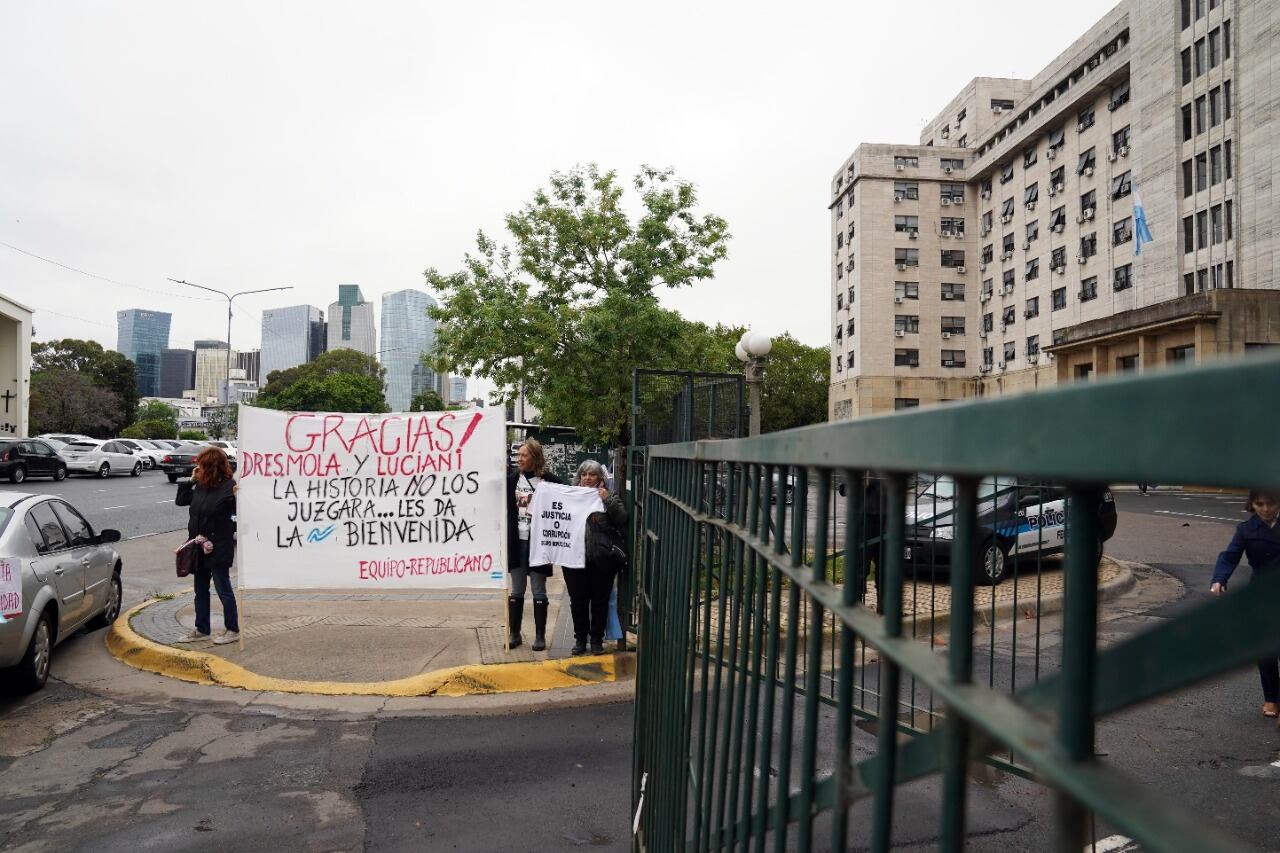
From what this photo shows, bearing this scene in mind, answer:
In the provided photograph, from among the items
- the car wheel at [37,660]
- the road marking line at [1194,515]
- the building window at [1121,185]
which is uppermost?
the building window at [1121,185]

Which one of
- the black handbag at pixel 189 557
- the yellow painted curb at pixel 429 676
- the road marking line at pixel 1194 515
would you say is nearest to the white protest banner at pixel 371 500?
the black handbag at pixel 189 557

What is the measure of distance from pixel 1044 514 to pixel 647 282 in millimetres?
13842

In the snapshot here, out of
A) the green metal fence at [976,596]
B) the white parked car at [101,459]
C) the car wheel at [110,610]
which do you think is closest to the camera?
the green metal fence at [976,596]

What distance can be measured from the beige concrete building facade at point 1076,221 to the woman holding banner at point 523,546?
33.3 meters

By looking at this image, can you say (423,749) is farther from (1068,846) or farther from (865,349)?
(865,349)

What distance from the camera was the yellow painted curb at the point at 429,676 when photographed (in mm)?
6453

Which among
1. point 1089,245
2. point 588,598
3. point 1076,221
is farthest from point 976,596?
point 1076,221

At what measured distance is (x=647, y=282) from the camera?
17.0 metres

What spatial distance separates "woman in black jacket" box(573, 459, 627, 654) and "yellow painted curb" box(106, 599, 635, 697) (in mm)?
289

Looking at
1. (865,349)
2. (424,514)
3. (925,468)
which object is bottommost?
(424,514)

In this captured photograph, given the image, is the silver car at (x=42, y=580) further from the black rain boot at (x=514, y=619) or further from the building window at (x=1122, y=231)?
the building window at (x=1122, y=231)

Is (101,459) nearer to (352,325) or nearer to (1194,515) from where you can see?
(1194,515)

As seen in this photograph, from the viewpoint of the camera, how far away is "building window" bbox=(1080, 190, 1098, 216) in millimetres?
47281

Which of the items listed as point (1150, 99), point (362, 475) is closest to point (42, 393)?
point (362, 475)
